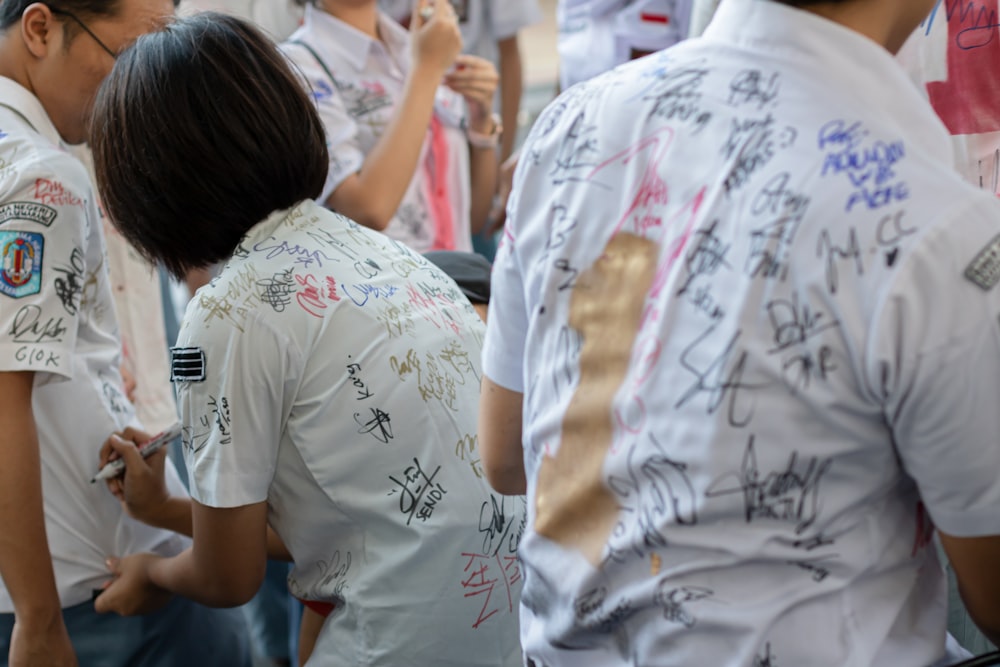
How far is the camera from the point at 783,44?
2.69 ft

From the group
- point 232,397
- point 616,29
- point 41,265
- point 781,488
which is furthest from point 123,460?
point 616,29

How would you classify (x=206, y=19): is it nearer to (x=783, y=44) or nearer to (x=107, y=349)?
(x=107, y=349)

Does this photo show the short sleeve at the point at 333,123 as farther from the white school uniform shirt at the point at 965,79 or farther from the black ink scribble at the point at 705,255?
the black ink scribble at the point at 705,255

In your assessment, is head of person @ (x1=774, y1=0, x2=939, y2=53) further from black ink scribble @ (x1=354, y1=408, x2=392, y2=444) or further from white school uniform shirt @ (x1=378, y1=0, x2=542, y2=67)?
white school uniform shirt @ (x1=378, y1=0, x2=542, y2=67)

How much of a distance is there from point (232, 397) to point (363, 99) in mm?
1134

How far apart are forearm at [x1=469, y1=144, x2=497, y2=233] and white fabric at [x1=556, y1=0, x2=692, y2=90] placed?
1.74 feet

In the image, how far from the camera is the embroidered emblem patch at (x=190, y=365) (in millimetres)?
1198

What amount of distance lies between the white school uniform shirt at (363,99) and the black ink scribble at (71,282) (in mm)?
653

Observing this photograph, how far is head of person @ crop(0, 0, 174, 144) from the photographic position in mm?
1509

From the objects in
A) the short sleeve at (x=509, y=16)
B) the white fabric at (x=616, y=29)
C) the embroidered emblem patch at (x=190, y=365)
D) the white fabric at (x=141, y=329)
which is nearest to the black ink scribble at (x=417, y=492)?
the embroidered emblem patch at (x=190, y=365)

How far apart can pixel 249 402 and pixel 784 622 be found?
2.15 ft

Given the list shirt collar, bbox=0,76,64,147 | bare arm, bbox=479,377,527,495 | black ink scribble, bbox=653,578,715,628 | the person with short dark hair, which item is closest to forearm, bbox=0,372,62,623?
the person with short dark hair

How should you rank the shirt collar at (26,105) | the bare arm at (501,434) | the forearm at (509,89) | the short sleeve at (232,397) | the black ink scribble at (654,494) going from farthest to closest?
the forearm at (509,89), the shirt collar at (26,105), the short sleeve at (232,397), the bare arm at (501,434), the black ink scribble at (654,494)

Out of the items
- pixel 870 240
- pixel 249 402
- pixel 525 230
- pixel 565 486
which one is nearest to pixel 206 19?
pixel 249 402
